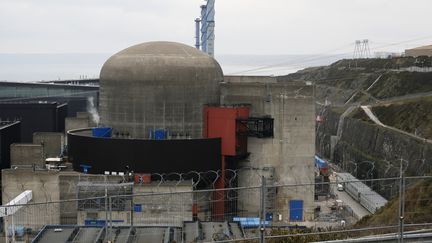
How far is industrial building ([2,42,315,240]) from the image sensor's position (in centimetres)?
3497

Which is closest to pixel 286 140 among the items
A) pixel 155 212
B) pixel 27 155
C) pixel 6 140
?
pixel 155 212

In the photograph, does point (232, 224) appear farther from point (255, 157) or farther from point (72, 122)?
point (72, 122)

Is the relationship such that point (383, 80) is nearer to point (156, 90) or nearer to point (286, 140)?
point (286, 140)

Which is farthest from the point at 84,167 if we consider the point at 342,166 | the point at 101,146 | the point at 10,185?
the point at 342,166

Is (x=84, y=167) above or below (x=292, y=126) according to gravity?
below

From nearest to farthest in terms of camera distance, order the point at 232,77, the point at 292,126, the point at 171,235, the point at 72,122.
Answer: the point at 171,235 < the point at 292,126 < the point at 232,77 < the point at 72,122

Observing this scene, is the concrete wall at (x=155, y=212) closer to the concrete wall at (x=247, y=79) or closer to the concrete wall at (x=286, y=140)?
the concrete wall at (x=286, y=140)

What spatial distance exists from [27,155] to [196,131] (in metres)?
11.3

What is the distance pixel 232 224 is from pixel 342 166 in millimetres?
42267

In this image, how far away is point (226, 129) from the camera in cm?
3719

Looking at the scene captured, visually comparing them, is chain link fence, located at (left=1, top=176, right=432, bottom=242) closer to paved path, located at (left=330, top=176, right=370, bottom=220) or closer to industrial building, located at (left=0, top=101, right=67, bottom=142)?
paved path, located at (left=330, top=176, right=370, bottom=220)

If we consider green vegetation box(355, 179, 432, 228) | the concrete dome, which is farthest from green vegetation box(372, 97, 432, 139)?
green vegetation box(355, 179, 432, 228)

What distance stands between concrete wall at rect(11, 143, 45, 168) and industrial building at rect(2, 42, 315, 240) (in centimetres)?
7

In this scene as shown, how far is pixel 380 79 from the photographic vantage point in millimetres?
88500
